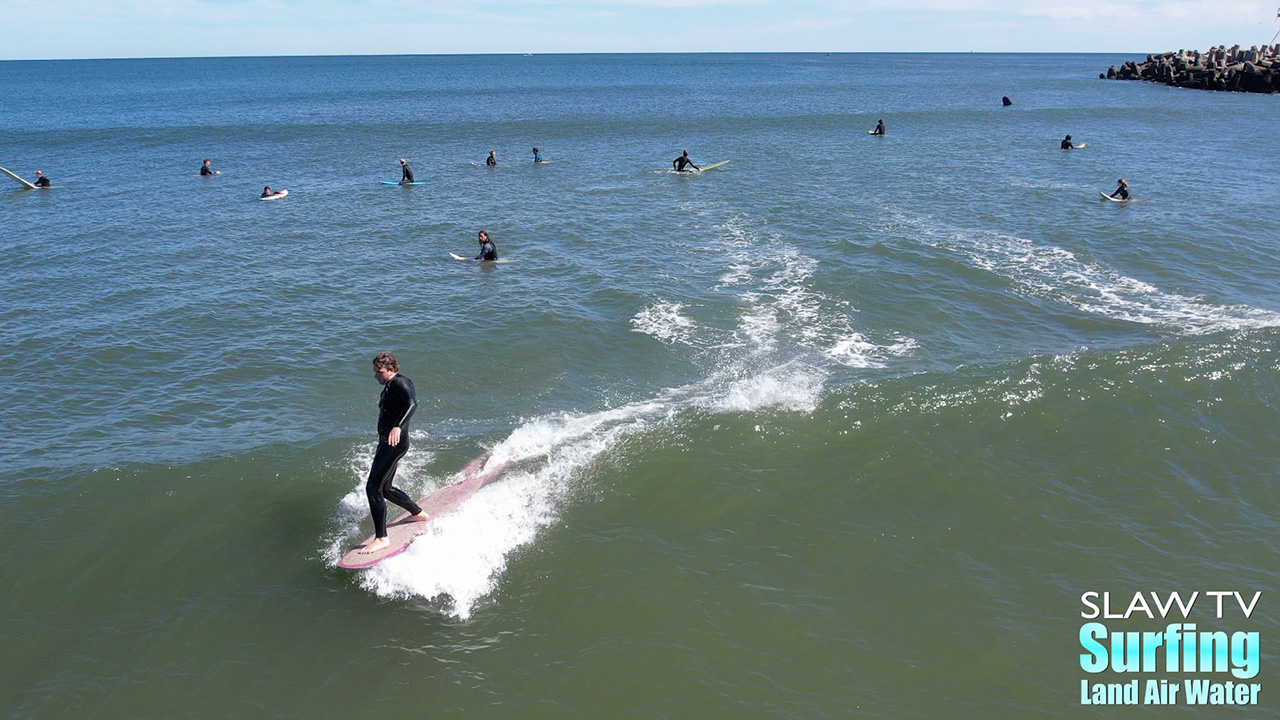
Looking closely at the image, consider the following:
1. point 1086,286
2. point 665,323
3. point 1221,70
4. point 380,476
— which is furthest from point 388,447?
point 1221,70

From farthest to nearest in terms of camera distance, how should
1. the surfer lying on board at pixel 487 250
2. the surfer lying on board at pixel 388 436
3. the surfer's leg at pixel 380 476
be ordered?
the surfer lying on board at pixel 487 250, the surfer's leg at pixel 380 476, the surfer lying on board at pixel 388 436

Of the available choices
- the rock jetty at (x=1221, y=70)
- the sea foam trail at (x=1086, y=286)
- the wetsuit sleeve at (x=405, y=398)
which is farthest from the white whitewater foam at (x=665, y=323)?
the rock jetty at (x=1221, y=70)

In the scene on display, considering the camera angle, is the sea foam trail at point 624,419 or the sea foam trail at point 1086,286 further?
the sea foam trail at point 1086,286

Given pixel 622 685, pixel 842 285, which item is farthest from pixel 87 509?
pixel 842 285

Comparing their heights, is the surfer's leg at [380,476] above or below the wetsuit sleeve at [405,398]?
below

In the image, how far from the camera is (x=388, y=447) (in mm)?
11500

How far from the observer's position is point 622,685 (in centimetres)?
1031

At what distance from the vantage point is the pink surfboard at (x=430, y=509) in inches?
475

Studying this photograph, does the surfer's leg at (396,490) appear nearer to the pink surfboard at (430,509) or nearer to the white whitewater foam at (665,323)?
the pink surfboard at (430,509)

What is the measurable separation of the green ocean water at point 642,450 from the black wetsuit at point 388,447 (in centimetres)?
94

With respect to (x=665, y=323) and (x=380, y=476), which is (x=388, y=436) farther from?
(x=665, y=323)

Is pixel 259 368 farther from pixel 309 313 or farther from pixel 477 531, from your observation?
pixel 477 531

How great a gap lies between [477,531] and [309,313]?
1422cm

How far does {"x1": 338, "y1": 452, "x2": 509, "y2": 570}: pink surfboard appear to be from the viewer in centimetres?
1207
